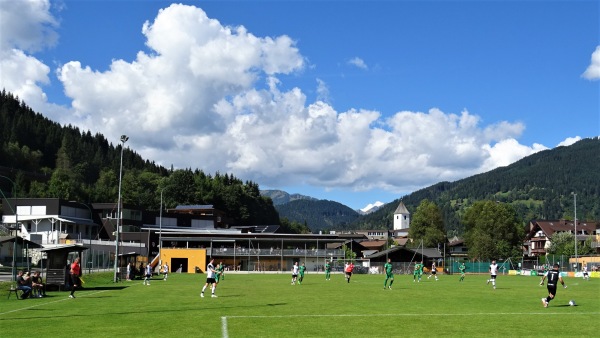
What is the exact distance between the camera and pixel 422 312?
2356cm

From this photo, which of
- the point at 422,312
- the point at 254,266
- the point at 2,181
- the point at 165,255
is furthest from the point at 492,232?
the point at 2,181

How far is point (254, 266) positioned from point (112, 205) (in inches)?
1485

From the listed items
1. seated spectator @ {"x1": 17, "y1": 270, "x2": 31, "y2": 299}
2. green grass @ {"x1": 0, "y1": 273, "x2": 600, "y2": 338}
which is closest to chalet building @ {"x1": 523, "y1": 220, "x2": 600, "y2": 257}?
green grass @ {"x1": 0, "y1": 273, "x2": 600, "y2": 338}

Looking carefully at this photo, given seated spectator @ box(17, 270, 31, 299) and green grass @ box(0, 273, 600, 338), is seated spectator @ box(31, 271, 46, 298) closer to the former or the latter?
seated spectator @ box(17, 270, 31, 299)

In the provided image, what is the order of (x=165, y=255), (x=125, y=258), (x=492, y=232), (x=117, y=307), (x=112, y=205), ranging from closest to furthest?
1. (x=117, y=307)
2. (x=125, y=258)
3. (x=165, y=255)
4. (x=492, y=232)
5. (x=112, y=205)

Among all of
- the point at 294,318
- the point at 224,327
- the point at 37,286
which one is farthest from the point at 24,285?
the point at 224,327

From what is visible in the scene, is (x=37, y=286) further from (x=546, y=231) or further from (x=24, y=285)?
(x=546, y=231)

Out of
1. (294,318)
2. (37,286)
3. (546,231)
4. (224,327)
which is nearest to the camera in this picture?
(224,327)

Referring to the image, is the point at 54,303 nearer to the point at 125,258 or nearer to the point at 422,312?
the point at 422,312

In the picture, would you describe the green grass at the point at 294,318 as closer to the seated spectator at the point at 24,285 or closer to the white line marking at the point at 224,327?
the white line marking at the point at 224,327

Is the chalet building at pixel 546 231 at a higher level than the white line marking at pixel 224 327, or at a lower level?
higher

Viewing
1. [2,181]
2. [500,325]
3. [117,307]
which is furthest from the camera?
[2,181]

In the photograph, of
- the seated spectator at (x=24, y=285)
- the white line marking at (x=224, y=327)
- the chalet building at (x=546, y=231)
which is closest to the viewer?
the white line marking at (x=224, y=327)

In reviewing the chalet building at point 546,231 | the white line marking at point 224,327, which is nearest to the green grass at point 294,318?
the white line marking at point 224,327
